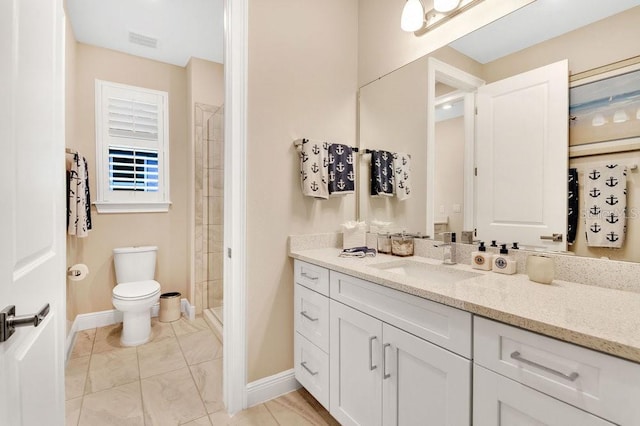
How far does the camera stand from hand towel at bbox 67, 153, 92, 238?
220 cm

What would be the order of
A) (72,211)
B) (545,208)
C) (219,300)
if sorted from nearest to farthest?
(545,208), (72,211), (219,300)

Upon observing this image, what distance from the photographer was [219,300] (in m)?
2.98

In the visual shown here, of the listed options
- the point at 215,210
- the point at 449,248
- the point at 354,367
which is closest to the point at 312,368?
the point at 354,367

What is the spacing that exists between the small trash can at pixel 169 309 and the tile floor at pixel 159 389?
0.33 m

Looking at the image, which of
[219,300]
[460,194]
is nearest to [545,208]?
[460,194]

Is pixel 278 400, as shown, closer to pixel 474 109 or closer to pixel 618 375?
pixel 618 375

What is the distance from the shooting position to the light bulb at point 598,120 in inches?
44.1

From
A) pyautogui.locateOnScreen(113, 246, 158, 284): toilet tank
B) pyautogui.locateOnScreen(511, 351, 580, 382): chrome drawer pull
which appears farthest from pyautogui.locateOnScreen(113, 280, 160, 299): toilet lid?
pyautogui.locateOnScreen(511, 351, 580, 382): chrome drawer pull

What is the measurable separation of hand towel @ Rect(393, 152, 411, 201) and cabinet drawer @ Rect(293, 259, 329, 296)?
77cm

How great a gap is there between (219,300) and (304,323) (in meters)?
1.52

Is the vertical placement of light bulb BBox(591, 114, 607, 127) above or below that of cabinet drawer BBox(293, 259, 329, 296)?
above

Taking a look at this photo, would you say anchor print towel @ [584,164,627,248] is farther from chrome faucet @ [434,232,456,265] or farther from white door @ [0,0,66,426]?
white door @ [0,0,66,426]

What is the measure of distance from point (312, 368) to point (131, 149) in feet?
9.04

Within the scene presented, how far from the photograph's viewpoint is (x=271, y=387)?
1.83m
